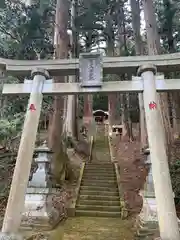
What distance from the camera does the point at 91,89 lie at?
5.70 metres

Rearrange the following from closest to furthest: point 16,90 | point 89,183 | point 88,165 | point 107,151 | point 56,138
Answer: point 16,90
point 56,138
point 89,183
point 88,165
point 107,151

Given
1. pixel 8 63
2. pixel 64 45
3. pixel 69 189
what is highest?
pixel 64 45

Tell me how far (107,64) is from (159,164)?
8.11 ft

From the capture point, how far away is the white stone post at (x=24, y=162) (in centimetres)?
448

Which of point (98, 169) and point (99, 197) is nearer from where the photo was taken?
point (99, 197)

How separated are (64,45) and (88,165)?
5.61m

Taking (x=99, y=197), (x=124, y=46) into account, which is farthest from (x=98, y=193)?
(x=124, y=46)

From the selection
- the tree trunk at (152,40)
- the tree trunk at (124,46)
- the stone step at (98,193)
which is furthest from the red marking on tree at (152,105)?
the tree trunk at (124,46)

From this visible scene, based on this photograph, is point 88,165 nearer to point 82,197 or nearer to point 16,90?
point 82,197

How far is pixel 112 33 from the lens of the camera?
21016mm

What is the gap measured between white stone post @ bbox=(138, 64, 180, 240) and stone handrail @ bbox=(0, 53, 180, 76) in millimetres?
268

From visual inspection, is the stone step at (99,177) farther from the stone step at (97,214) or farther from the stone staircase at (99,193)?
the stone step at (97,214)

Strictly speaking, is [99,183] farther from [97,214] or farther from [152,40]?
[152,40]

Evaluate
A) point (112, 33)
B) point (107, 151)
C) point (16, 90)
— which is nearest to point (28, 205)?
point (16, 90)
